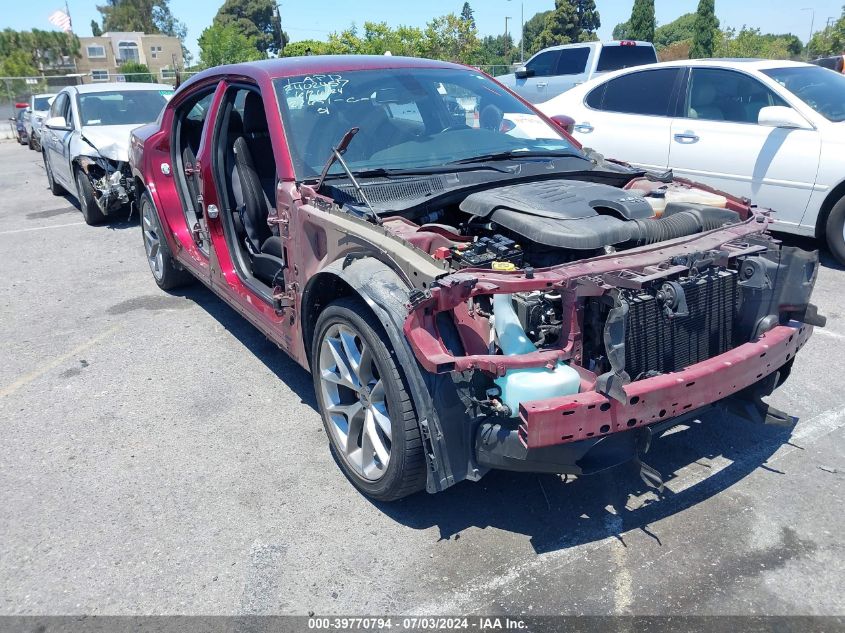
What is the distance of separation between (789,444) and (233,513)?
2772mm

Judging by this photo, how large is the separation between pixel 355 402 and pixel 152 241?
366 cm

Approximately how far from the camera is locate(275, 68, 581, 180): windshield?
356cm

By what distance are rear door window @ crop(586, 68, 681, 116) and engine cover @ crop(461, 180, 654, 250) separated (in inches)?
166

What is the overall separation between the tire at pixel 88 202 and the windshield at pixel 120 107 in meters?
0.95

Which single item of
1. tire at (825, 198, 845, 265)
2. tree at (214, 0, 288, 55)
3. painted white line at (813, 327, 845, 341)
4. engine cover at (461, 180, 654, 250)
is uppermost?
tree at (214, 0, 288, 55)

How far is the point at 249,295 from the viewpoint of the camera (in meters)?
4.09

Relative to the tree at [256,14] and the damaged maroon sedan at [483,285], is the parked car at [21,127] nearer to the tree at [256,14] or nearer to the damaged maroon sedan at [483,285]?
the damaged maroon sedan at [483,285]

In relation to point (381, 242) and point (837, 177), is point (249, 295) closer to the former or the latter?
point (381, 242)

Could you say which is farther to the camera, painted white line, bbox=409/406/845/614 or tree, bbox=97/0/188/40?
tree, bbox=97/0/188/40

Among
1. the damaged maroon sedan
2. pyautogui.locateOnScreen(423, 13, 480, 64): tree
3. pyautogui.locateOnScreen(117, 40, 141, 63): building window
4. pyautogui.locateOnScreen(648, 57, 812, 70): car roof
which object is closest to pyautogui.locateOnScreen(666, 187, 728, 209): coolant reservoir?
the damaged maroon sedan

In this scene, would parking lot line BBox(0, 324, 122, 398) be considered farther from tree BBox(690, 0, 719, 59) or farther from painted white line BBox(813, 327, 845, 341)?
tree BBox(690, 0, 719, 59)

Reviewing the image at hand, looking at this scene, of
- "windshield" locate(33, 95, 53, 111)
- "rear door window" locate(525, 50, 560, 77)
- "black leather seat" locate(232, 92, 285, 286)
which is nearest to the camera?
"black leather seat" locate(232, 92, 285, 286)

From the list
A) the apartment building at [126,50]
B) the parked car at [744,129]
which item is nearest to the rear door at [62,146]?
the parked car at [744,129]

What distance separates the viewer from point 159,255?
5.86 meters
